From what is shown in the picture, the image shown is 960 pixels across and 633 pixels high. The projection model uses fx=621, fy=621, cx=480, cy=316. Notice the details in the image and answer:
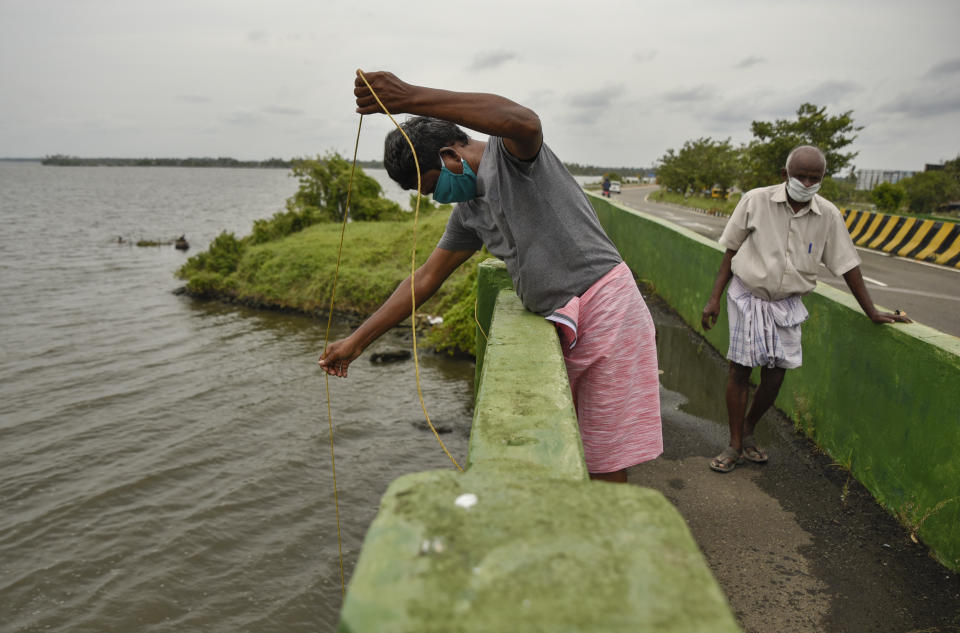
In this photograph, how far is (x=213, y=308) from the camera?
742 inches

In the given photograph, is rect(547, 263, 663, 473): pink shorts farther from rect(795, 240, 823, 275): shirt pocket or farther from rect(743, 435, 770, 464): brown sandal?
rect(743, 435, 770, 464): brown sandal

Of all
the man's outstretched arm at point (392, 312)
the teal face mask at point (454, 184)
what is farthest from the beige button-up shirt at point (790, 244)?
the teal face mask at point (454, 184)

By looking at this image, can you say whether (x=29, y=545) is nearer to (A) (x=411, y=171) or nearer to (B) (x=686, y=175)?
(A) (x=411, y=171)

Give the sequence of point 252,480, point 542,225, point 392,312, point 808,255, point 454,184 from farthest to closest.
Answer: point 252,480, point 808,255, point 392,312, point 454,184, point 542,225

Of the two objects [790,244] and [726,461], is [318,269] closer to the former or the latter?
[726,461]

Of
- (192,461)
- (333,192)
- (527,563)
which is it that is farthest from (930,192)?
(527,563)

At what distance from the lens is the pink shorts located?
6.69 ft

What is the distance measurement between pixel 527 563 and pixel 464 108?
1262 mm

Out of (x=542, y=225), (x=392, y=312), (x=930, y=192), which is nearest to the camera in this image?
(x=542, y=225)

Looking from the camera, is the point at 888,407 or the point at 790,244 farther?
the point at 790,244

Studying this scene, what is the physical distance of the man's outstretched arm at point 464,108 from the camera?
1.66 meters

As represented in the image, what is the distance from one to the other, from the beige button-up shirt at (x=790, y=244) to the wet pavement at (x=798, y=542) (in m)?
1.15

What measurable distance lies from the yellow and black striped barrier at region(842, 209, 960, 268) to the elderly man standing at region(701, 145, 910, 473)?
448 inches

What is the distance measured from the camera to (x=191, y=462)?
905cm
